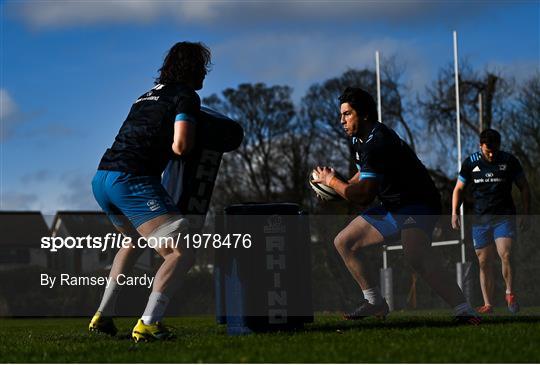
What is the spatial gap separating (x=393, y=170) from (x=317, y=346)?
7.64 ft

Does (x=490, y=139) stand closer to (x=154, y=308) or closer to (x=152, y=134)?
(x=152, y=134)

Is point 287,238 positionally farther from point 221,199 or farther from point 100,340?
point 221,199

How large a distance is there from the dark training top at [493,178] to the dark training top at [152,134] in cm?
616

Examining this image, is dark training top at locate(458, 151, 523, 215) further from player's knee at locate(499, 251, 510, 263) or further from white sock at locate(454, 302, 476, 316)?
white sock at locate(454, 302, 476, 316)

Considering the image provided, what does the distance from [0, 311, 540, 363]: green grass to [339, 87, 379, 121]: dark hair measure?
71.4 inches

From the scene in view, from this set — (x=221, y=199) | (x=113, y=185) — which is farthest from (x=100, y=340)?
(x=221, y=199)

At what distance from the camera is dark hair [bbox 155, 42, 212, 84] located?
6.67m

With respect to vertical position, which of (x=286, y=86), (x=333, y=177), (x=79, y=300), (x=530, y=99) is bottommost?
(x=79, y=300)

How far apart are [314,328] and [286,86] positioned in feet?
97.9

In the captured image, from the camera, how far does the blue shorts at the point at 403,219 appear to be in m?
7.57

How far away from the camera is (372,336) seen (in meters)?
6.33

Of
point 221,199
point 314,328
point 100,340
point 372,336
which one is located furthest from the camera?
point 221,199

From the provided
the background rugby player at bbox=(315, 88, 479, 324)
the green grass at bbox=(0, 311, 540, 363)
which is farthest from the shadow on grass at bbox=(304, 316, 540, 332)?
the background rugby player at bbox=(315, 88, 479, 324)

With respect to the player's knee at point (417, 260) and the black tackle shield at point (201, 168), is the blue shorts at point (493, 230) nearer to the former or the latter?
the player's knee at point (417, 260)
